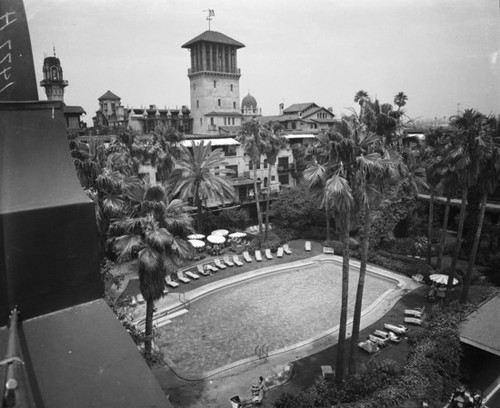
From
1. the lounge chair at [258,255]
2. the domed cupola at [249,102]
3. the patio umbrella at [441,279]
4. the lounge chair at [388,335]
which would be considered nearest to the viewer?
the lounge chair at [388,335]

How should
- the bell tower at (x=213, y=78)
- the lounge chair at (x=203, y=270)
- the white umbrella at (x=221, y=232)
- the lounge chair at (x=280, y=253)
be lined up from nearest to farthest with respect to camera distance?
1. the lounge chair at (x=203, y=270)
2. the lounge chair at (x=280, y=253)
3. the white umbrella at (x=221, y=232)
4. the bell tower at (x=213, y=78)

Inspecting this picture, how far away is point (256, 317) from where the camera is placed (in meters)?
23.7

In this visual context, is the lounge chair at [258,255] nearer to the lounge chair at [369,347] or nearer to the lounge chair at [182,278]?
the lounge chair at [182,278]

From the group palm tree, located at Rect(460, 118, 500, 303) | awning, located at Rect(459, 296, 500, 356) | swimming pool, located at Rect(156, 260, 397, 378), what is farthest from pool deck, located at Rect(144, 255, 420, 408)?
awning, located at Rect(459, 296, 500, 356)

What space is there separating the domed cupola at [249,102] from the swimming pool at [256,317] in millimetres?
65709

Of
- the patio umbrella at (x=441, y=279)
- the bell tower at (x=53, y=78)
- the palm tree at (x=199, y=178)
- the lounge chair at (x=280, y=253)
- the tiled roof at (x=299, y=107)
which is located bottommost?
the lounge chair at (x=280, y=253)

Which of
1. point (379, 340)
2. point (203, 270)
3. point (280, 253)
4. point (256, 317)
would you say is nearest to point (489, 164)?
point (379, 340)

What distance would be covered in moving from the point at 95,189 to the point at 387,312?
63.6 feet

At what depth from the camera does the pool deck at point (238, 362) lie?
16.3 metres

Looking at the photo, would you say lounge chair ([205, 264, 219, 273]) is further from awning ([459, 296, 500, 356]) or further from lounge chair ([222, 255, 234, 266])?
awning ([459, 296, 500, 356])

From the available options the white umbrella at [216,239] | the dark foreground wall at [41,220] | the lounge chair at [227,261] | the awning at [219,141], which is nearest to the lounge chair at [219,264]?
the lounge chair at [227,261]

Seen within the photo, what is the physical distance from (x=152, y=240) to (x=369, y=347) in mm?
12777

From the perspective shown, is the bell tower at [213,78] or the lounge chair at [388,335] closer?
the lounge chair at [388,335]

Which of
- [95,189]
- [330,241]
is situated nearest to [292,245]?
[330,241]
